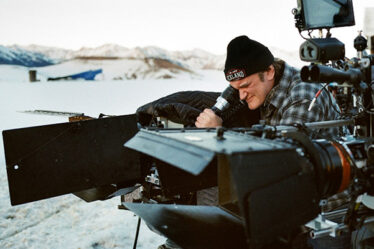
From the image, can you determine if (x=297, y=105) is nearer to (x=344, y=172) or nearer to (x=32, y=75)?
(x=344, y=172)

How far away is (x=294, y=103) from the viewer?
A: 2.05 meters

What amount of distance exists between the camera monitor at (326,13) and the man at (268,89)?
306mm

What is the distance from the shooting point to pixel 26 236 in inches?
116

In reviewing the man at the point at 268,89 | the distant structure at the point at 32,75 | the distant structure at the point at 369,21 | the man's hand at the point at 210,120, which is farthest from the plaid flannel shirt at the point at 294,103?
the distant structure at the point at 32,75

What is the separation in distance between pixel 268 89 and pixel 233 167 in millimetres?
1437

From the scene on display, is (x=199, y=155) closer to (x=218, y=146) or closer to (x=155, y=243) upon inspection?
(x=218, y=146)

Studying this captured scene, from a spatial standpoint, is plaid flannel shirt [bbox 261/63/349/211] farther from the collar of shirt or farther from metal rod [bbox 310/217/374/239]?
metal rod [bbox 310/217/374/239]

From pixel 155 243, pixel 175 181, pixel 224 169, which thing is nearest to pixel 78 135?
pixel 175 181

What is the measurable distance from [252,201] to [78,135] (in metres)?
1.05

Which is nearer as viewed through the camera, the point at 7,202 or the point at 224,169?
the point at 224,169

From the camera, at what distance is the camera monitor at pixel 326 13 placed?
210 centimetres

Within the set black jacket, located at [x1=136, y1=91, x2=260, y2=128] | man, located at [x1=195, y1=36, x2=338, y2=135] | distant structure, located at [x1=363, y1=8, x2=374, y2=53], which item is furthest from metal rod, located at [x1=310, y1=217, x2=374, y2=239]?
distant structure, located at [x1=363, y1=8, x2=374, y2=53]

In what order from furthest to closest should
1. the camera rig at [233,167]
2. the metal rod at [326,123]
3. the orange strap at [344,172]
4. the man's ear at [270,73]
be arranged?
the man's ear at [270,73] → the metal rod at [326,123] → the orange strap at [344,172] → the camera rig at [233,167]

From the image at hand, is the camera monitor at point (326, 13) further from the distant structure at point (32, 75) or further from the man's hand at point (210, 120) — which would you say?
the distant structure at point (32, 75)
